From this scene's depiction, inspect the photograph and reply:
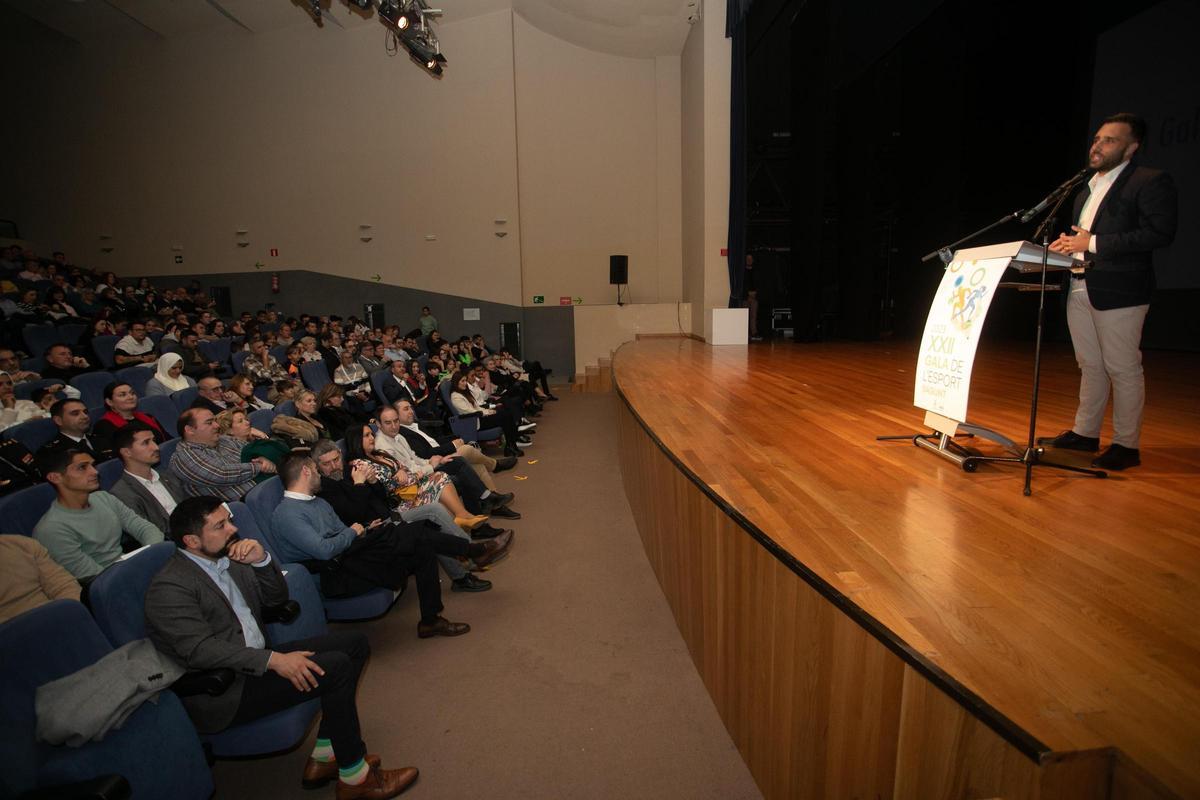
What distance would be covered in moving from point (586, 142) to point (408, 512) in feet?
29.3

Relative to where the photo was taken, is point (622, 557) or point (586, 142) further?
point (586, 142)

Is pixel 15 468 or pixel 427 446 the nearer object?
pixel 15 468

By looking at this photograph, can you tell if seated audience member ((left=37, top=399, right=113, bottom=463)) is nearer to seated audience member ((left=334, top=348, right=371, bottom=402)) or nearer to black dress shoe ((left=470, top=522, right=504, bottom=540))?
black dress shoe ((left=470, top=522, right=504, bottom=540))

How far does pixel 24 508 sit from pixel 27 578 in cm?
49

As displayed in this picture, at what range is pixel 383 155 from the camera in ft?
33.9

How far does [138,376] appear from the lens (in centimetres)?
505

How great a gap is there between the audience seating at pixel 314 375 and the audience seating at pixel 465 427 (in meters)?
1.36

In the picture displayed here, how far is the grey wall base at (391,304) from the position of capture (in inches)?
413

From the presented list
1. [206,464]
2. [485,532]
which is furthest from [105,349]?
[485,532]

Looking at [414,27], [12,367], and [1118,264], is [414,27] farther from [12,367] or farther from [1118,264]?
[1118,264]

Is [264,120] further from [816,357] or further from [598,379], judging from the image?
[816,357]

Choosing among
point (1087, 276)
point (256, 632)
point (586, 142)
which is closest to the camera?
point (256, 632)

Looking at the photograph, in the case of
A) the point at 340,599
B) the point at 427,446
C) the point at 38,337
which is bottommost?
the point at 340,599

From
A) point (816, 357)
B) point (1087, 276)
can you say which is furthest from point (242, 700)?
point (816, 357)
